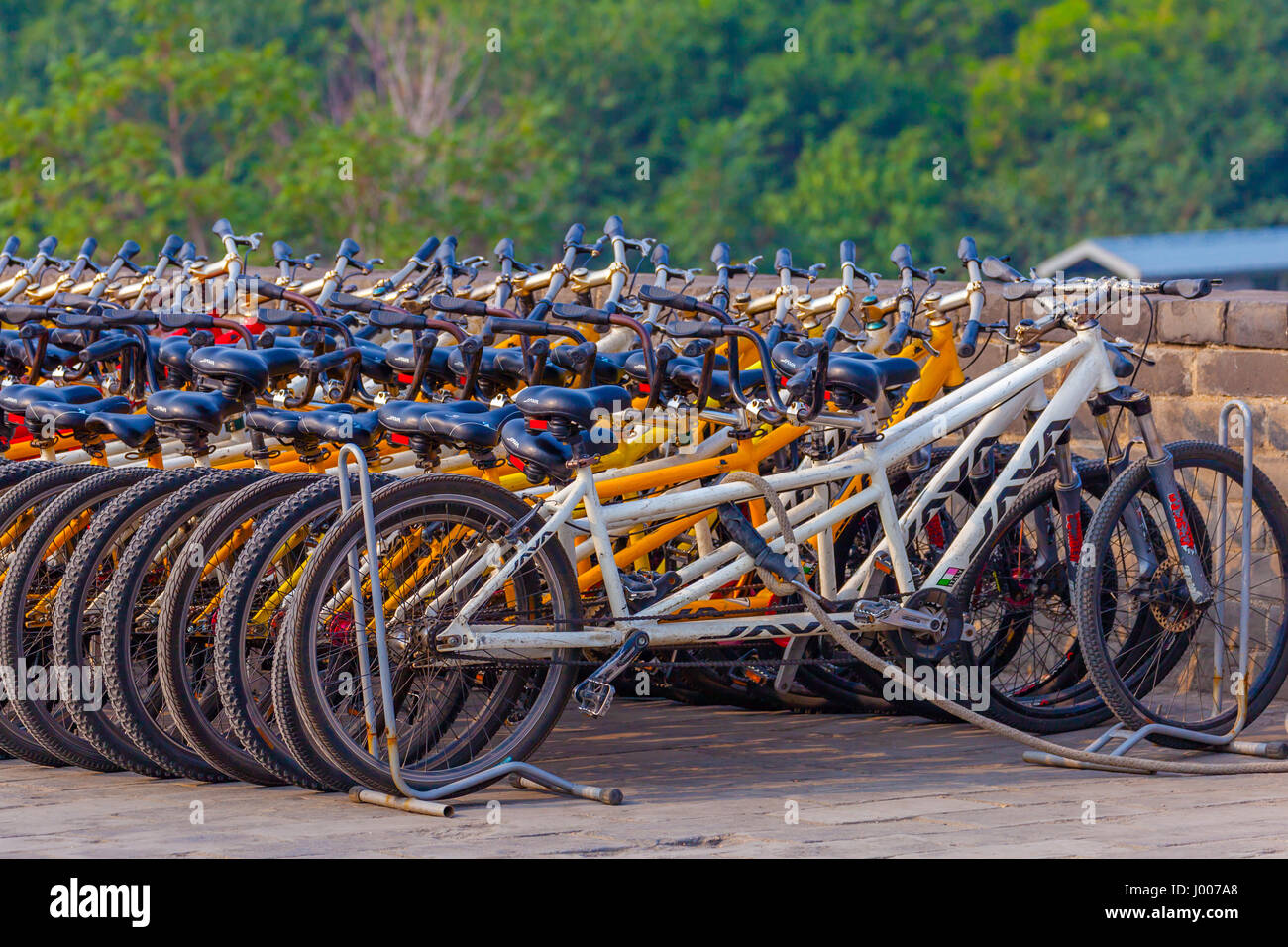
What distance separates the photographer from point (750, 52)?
161ft

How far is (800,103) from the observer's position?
47.4m

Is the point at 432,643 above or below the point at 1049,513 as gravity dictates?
below

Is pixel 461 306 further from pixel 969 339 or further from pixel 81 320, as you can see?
pixel 969 339

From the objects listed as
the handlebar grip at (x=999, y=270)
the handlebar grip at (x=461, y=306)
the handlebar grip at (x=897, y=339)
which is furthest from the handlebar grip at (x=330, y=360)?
the handlebar grip at (x=999, y=270)

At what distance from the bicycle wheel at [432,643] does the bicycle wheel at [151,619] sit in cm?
45

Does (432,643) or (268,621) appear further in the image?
(268,621)

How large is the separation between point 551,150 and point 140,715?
30.3m

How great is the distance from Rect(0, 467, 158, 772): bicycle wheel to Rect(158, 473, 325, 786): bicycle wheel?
292 mm

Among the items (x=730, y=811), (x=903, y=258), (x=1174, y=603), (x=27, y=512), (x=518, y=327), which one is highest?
(x=903, y=258)

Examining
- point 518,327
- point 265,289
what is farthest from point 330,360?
point 265,289

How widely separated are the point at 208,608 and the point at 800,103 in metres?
43.2

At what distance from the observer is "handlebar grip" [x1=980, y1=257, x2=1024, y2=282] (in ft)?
19.9

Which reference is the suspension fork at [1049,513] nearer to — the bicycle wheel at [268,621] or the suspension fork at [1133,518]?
the suspension fork at [1133,518]
